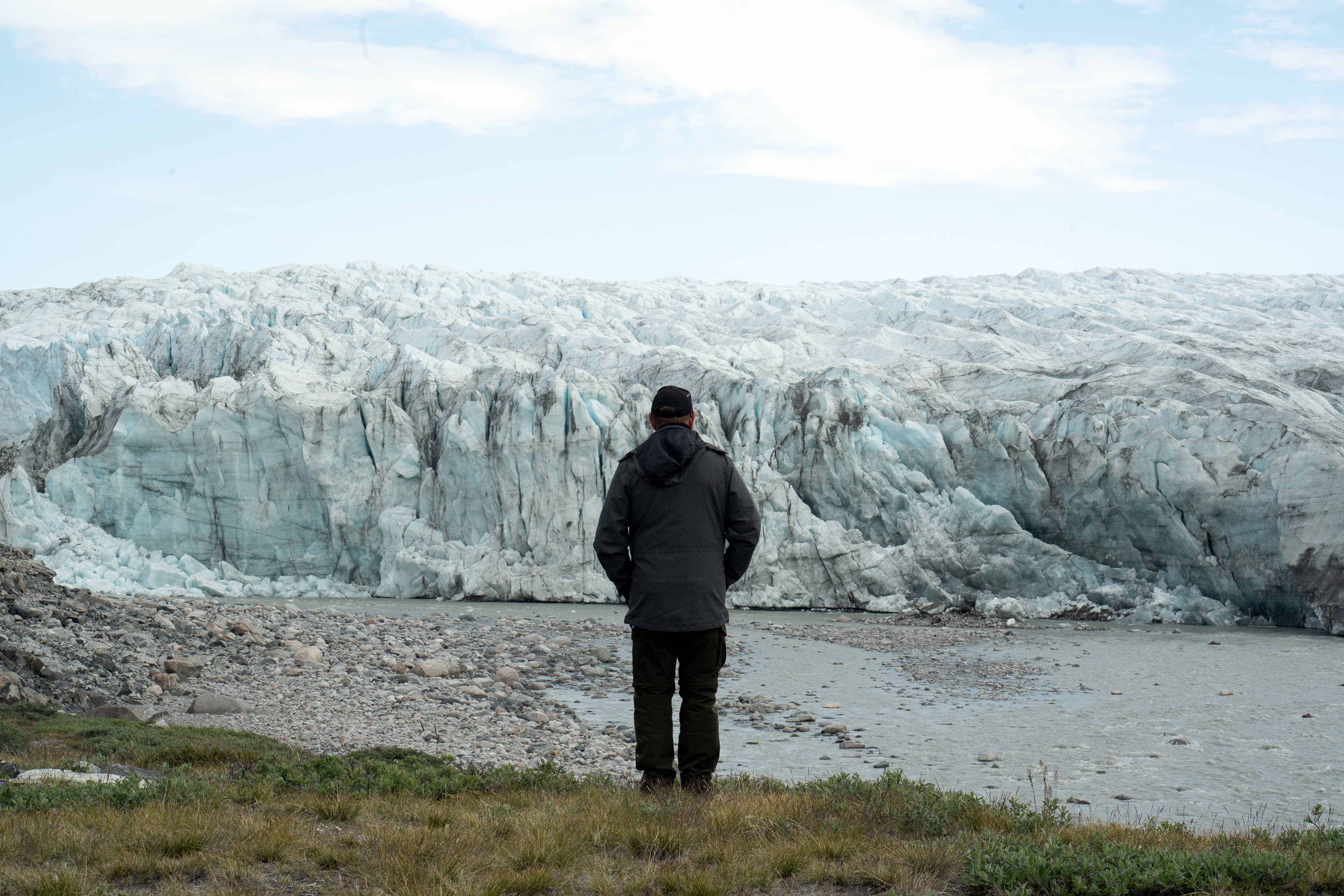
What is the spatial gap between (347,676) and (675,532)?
1000 centimetres

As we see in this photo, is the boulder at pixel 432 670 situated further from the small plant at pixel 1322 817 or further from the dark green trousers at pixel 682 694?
the small plant at pixel 1322 817

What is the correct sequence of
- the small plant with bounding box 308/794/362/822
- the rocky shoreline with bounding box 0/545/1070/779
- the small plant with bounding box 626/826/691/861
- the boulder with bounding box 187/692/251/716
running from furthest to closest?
the boulder with bounding box 187/692/251/716
the rocky shoreline with bounding box 0/545/1070/779
the small plant with bounding box 308/794/362/822
the small plant with bounding box 626/826/691/861

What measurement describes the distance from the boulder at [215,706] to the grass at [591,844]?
18.5 feet

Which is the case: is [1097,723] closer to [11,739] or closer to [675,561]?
[675,561]

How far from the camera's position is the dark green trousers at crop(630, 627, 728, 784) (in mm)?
4684

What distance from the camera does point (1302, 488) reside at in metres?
23.1

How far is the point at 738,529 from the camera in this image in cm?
476

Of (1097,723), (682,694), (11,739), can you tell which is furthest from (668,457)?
(1097,723)

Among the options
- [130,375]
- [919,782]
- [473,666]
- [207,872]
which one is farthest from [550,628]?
[130,375]

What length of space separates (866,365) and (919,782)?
3086cm

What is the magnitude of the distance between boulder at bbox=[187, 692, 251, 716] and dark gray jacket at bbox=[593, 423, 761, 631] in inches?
294

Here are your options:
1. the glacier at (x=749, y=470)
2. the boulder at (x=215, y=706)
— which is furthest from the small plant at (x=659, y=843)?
the glacier at (x=749, y=470)

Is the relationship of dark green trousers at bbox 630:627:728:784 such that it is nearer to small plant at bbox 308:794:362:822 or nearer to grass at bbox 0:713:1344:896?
grass at bbox 0:713:1344:896

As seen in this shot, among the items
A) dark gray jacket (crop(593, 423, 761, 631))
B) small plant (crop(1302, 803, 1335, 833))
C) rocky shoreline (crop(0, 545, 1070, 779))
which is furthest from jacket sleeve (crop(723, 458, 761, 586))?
small plant (crop(1302, 803, 1335, 833))
